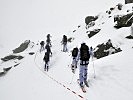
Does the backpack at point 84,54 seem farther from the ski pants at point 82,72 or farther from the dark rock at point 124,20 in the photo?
the dark rock at point 124,20

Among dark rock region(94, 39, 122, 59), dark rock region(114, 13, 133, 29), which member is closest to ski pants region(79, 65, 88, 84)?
dark rock region(94, 39, 122, 59)

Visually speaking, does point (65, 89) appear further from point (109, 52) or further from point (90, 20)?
point (90, 20)

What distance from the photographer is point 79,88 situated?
1417 cm

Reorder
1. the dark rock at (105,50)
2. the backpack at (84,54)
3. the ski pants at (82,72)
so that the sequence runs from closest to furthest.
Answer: the backpack at (84,54) → the ski pants at (82,72) → the dark rock at (105,50)

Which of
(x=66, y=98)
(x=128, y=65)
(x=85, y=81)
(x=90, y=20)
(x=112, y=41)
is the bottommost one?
(x=66, y=98)

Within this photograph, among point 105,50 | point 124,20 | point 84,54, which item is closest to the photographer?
point 84,54

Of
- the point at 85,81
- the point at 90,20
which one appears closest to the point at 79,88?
the point at 85,81

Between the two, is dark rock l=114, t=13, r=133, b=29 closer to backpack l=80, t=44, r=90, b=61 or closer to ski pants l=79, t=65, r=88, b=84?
backpack l=80, t=44, r=90, b=61

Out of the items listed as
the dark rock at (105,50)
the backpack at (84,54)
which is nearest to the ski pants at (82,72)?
the backpack at (84,54)

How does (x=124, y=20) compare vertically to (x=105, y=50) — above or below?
above

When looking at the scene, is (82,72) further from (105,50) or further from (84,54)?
(105,50)

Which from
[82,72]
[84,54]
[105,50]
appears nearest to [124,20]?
[105,50]

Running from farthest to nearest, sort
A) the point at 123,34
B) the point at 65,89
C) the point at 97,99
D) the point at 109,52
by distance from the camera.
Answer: the point at 123,34
the point at 109,52
the point at 65,89
the point at 97,99

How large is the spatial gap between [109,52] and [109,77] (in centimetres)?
773
